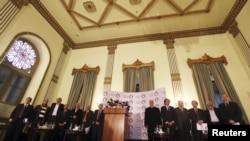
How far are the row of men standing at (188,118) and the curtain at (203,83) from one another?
0.74 m

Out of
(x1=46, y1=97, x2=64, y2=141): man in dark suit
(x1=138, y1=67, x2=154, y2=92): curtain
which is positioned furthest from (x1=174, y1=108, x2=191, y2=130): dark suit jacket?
(x1=46, y1=97, x2=64, y2=141): man in dark suit

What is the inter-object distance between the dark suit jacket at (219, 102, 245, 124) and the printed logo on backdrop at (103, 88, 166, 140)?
1587 millimetres

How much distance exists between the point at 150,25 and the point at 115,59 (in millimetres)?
1961

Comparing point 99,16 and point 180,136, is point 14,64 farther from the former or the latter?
point 180,136

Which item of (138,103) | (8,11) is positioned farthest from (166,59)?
(8,11)

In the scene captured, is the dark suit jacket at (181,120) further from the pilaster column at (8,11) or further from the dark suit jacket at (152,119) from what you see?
the pilaster column at (8,11)

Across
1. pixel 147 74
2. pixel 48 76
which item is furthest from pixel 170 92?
pixel 48 76

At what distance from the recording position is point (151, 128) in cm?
369

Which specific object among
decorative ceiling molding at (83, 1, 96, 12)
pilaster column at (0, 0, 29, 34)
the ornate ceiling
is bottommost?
pilaster column at (0, 0, 29, 34)

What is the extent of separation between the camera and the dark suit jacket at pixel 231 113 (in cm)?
337

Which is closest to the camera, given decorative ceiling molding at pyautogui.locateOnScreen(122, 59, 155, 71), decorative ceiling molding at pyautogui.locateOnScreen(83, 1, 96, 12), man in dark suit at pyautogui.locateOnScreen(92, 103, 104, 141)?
man in dark suit at pyautogui.locateOnScreen(92, 103, 104, 141)

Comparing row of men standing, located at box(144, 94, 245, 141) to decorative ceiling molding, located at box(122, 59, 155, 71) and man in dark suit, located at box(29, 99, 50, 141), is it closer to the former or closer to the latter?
decorative ceiling molding, located at box(122, 59, 155, 71)

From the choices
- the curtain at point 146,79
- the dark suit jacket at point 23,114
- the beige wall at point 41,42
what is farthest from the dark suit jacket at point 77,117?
the curtain at point 146,79

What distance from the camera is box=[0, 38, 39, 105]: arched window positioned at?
4379 millimetres
